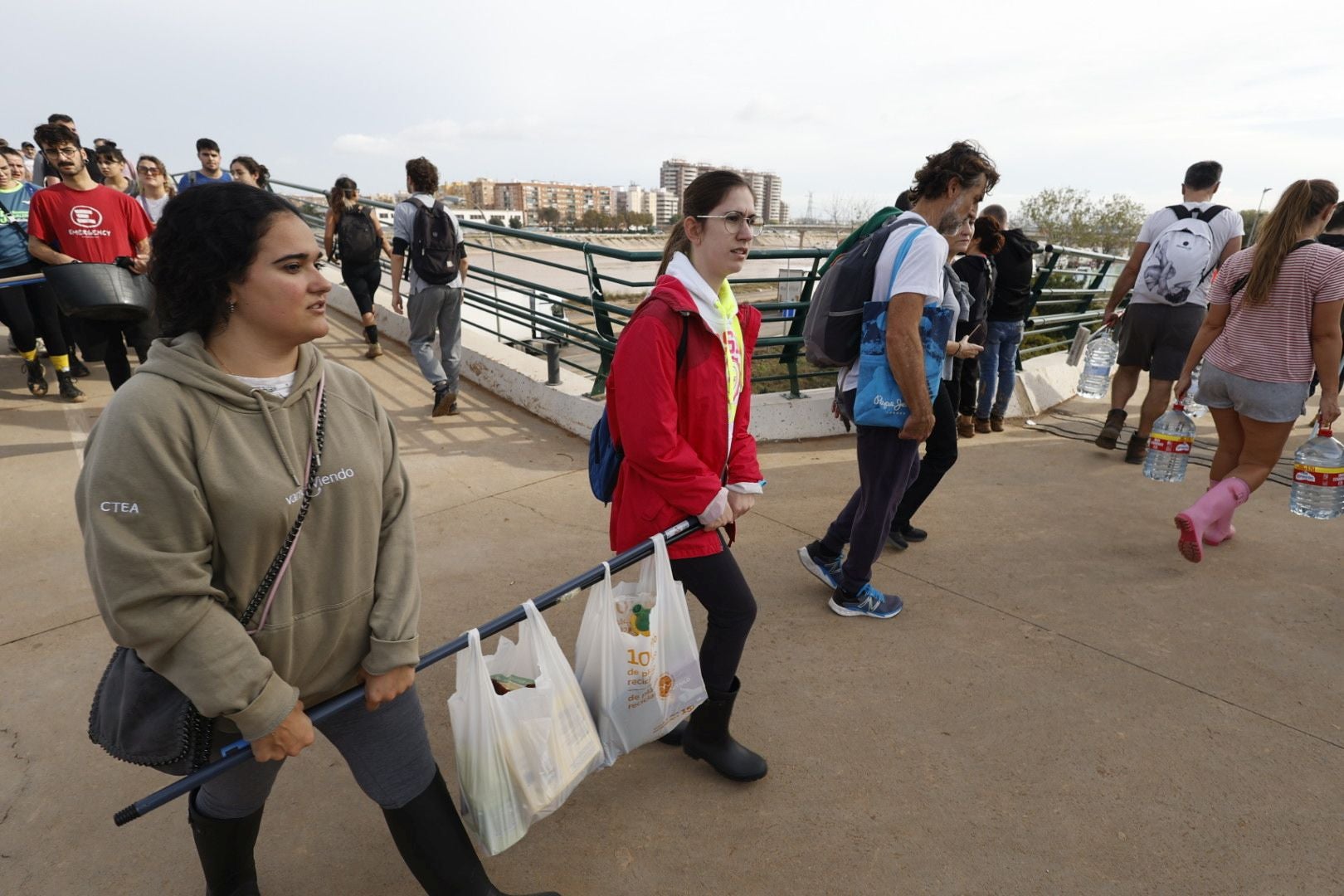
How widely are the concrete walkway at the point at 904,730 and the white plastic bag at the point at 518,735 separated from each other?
301 millimetres

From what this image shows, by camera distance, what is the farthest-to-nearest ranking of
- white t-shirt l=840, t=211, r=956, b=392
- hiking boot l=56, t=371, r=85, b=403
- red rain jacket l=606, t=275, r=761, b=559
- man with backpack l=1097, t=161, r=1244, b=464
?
hiking boot l=56, t=371, r=85, b=403 < man with backpack l=1097, t=161, r=1244, b=464 < white t-shirt l=840, t=211, r=956, b=392 < red rain jacket l=606, t=275, r=761, b=559

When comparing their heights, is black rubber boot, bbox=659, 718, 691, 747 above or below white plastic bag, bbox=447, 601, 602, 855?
below

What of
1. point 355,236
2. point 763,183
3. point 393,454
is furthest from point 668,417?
point 763,183

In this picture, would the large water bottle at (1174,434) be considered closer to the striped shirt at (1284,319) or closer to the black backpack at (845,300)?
the striped shirt at (1284,319)

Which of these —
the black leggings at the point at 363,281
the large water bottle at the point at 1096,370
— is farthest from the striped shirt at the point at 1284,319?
the black leggings at the point at 363,281

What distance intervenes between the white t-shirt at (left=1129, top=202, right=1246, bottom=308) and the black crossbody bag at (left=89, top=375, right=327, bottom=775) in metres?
5.34

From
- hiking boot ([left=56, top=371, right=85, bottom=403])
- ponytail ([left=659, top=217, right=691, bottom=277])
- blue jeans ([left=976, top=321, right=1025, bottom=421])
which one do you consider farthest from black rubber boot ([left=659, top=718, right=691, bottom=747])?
hiking boot ([left=56, top=371, right=85, bottom=403])

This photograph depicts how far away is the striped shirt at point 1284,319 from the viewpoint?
10.8 feet

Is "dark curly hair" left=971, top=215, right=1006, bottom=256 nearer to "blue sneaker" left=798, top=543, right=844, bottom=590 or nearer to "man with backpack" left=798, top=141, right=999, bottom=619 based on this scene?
"man with backpack" left=798, top=141, right=999, bottom=619

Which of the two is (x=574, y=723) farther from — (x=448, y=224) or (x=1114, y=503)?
(x=448, y=224)

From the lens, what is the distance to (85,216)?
4.54 metres

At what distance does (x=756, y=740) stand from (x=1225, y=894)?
1276mm

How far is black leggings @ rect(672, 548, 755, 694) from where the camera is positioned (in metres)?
2.10

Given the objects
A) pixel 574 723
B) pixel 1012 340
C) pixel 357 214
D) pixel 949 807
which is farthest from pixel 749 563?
pixel 357 214
